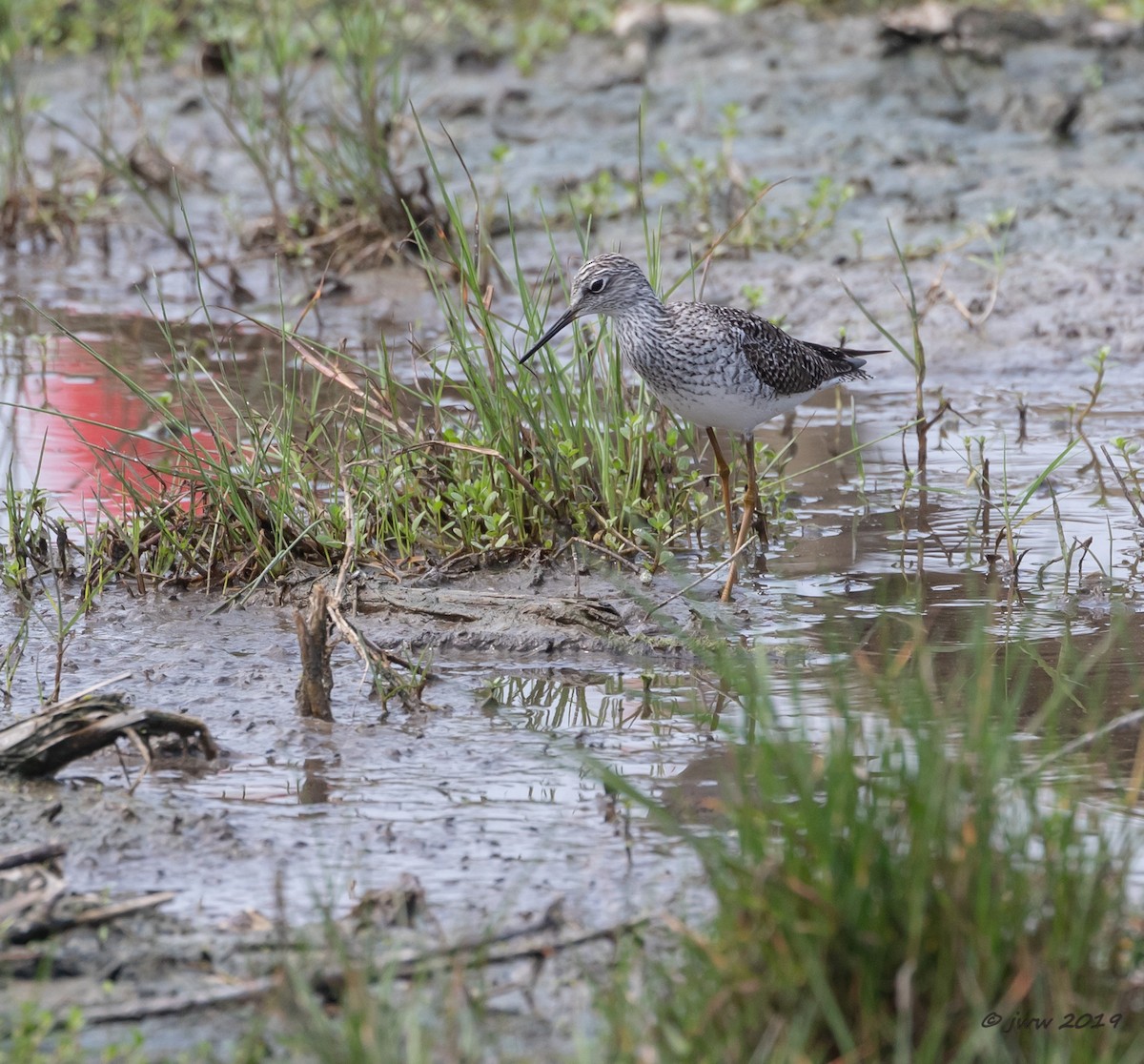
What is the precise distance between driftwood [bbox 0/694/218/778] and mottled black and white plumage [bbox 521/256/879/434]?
2.14 metres

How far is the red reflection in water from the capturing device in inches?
247

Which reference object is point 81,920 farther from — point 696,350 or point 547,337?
point 696,350

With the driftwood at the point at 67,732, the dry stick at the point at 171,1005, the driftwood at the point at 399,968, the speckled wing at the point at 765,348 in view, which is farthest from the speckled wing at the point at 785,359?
the dry stick at the point at 171,1005

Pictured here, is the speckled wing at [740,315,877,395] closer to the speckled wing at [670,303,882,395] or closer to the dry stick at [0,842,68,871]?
the speckled wing at [670,303,882,395]

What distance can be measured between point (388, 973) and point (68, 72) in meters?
11.6

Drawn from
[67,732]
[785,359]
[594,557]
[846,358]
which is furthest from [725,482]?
[67,732]

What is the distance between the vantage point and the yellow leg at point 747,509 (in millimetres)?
5605

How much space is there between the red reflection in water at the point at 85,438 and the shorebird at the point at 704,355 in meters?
1.56

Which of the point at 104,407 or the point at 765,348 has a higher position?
the point at 765,348

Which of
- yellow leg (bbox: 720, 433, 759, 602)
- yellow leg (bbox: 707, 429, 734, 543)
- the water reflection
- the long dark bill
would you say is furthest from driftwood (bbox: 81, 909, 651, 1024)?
yellow leg (bbox: 707, 429, 734, 543)

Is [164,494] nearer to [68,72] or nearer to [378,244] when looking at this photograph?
[378,244]

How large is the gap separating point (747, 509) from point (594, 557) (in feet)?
1.91

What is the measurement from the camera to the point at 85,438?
6.71 meters

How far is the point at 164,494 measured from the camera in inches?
225
